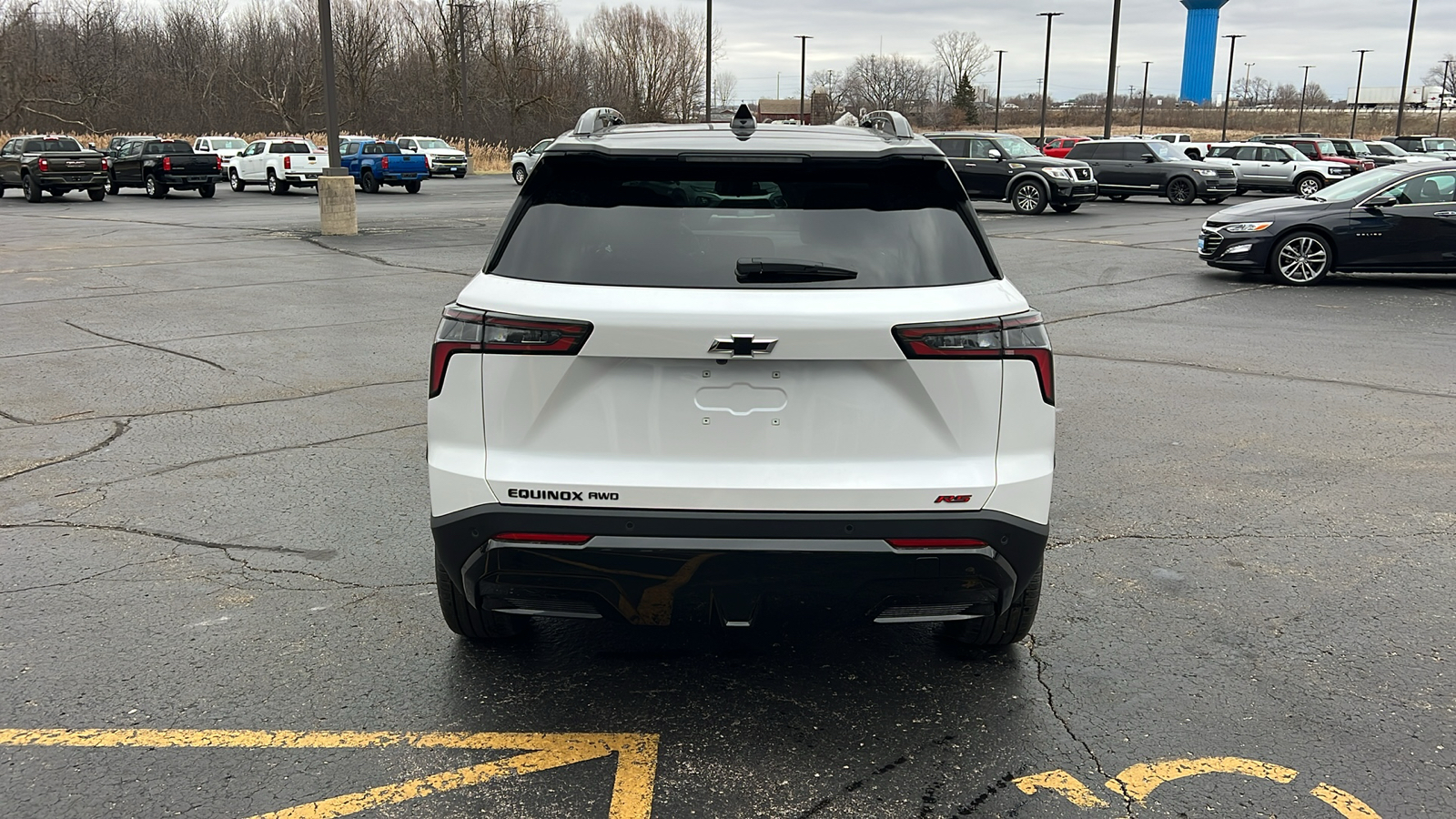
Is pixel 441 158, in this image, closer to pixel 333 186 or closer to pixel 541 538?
pixel 333 186

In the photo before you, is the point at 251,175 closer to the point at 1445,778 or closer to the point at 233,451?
the point at 233,451

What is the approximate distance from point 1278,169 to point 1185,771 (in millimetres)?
35695

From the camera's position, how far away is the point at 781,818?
9.65 feet

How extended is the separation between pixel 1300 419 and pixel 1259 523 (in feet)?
8.23

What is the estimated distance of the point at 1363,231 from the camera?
14.5 meters

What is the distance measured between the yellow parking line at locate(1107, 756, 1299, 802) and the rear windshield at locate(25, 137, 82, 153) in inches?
1490

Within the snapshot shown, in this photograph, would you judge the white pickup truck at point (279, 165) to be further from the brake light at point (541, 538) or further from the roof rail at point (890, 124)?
the brake light at point (541, 538)

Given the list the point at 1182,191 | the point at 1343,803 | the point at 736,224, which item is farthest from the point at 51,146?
the point at 1343,803

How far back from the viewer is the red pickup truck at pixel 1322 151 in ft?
112

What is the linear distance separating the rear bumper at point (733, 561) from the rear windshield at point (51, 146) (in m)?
36.8

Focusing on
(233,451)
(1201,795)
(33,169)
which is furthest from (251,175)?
(1201,795)

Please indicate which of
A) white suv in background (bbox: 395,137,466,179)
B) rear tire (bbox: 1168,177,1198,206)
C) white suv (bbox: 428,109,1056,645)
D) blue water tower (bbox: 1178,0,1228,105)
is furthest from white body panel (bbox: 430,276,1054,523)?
blue water tower (bbox: 1178,0,1228,105)

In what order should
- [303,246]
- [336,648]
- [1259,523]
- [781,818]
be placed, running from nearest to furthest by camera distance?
[781,818]
[336,648]
[1259,523]
[303,246]

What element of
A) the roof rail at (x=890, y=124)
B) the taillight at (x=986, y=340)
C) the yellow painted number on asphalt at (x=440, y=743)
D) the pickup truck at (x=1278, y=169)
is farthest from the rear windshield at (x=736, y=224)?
the pickup truck at (x=1278, y=169)
